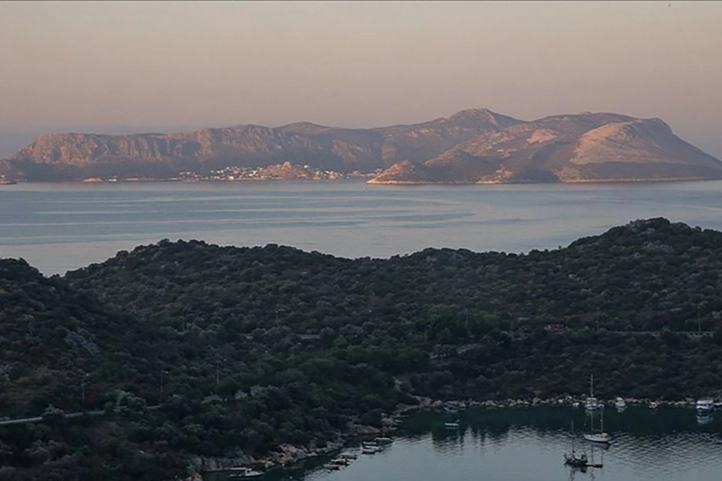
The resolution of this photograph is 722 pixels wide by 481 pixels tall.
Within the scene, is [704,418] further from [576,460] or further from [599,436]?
[576,460]

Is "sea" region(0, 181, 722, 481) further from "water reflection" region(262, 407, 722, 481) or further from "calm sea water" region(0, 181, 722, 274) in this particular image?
"calm sea water" region(0, 181, 722, 274)

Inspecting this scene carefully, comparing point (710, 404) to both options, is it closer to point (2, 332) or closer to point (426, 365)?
point (426, 365)

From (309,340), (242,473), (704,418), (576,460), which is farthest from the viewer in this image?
(309,340)

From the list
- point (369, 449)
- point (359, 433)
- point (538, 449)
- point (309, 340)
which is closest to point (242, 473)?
point (369, 449)

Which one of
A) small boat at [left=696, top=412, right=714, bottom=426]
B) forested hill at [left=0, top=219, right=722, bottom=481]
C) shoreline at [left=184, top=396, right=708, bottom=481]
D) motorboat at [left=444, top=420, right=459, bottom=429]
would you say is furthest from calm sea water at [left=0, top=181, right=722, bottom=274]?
small boat at [left=696, top=412, right=714, bottom=426]

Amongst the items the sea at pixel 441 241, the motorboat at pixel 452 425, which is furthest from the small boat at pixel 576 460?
the motorboat at pixel 452 425

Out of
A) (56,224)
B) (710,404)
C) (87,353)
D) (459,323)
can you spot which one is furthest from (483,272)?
(56,224)
